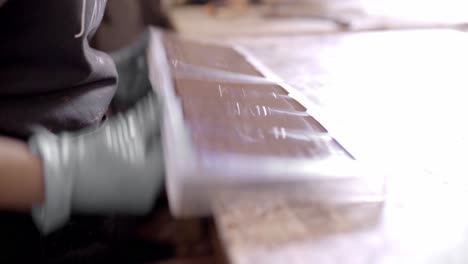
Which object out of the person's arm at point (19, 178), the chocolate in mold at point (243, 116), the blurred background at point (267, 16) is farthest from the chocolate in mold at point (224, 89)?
the blurred background at point (267, 16)

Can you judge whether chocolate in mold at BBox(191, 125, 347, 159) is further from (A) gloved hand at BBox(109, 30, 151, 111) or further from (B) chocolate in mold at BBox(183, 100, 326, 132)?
(A) gloved hand at BBox(109, 30, 151, 111)

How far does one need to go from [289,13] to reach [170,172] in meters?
0.81

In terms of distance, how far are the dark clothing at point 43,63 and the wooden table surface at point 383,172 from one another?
0.22m

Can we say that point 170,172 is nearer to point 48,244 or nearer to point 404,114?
point 48,244

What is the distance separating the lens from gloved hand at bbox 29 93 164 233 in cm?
33

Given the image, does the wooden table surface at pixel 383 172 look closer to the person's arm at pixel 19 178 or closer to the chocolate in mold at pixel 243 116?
the chocolate in mold at pixel 243 116

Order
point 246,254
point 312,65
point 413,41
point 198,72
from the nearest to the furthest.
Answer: point 246,254 < point 198,72 < point 312,65 < point 413,41

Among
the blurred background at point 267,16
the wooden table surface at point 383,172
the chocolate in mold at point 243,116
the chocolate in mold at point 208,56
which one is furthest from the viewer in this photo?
the blurred background at point 267,16

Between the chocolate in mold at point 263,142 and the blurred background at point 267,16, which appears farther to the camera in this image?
the blurred background at point 267,16

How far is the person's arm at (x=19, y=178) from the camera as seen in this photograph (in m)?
0.34

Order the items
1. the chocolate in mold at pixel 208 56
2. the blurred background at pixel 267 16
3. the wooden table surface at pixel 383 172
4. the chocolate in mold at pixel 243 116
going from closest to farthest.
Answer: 1. the wooden table surface at pixel 383 172
2. the chocolate in mold at pixel 243 116
3. the chocolate in mold at pixel 208 56
4. the blurred background at pixel 267 16

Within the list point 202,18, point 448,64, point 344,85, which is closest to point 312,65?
point 344,85

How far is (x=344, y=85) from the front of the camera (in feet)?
1.88

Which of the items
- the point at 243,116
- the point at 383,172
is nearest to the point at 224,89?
the point at 243,116
